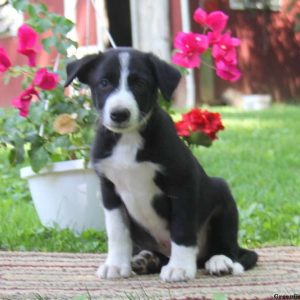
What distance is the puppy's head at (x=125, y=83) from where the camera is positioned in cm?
305

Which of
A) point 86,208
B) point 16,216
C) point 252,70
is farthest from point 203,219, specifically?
point 252,70

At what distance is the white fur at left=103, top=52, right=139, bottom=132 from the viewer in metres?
3.02

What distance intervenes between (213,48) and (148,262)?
1531 millimetres

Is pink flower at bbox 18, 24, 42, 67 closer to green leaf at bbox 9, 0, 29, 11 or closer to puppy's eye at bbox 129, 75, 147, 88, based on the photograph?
green leaf at bbox 9, 0, 29, 11

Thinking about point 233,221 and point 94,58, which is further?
point 233,221

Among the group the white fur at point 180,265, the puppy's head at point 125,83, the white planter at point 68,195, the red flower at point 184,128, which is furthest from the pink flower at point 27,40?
the white fur at point 180,265

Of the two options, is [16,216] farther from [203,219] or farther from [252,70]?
[252,70]

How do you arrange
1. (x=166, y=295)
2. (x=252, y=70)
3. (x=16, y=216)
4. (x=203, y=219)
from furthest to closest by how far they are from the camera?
(x=252, y=70)
(x=16, y=216)
(x=203, y=219)
(x=166, y=295)

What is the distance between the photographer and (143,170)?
10.5ft

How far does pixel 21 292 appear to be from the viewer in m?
3.01

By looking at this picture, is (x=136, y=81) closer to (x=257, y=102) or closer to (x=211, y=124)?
(x=211, y=124)

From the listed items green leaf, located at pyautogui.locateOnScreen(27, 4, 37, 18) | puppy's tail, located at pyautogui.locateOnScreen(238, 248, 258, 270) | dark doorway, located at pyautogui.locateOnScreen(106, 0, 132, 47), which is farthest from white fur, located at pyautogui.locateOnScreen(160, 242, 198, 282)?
dark doorway, located at pyautogui.locateOnScreen(106, 0, 132, 47)

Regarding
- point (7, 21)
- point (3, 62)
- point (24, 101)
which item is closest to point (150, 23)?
point (7, 21)

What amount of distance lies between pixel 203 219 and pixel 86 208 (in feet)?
4.41
